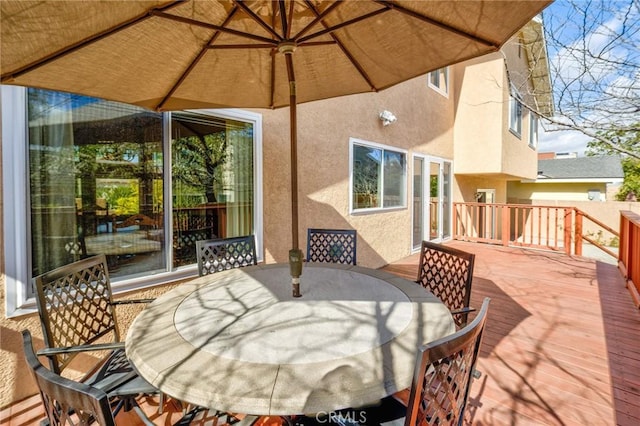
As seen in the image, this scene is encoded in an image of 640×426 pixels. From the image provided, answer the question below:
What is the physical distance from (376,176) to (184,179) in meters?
3.78

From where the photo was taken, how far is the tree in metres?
3.32

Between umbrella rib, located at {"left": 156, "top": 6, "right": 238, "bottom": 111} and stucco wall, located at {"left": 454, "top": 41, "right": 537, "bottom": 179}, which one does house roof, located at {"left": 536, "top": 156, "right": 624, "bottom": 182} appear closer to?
stucco wall, located at {"left": 454, "top": 41, "right": 537, "bottom": 179}

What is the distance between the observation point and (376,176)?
19.7 feet

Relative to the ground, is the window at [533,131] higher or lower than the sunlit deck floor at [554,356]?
higher

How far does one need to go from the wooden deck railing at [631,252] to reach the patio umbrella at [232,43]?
14.6 ft

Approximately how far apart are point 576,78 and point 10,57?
17.5ft

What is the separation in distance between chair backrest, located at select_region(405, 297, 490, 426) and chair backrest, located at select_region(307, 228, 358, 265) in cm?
215

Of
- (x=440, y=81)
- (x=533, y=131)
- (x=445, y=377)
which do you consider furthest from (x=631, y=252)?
(x=533, y=131)

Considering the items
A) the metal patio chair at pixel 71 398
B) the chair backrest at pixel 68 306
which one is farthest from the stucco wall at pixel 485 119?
the metal patio chair at pixel 71 398

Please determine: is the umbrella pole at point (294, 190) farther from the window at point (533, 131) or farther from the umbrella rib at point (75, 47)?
the window at point (533, 131)

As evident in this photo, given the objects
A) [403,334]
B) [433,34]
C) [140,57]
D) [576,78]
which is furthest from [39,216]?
[576,78]

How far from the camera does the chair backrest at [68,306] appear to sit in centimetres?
172

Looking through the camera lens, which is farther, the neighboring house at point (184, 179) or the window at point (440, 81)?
the window at point (440, 81)

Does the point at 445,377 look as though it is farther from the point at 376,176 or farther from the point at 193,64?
the point at 376,176
